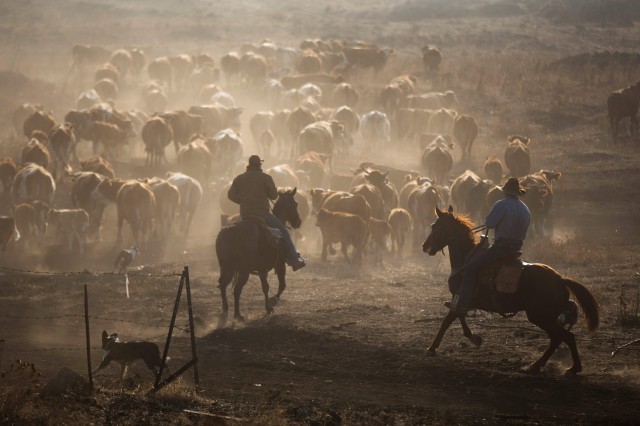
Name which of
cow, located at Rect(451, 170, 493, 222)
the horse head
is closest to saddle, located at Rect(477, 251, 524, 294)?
the horse head

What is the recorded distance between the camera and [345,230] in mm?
21172

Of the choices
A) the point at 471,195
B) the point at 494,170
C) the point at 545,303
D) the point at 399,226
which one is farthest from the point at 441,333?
the point at 494,170

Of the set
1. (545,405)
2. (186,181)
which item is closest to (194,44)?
(186,181)

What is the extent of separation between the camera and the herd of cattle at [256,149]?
23391 mm

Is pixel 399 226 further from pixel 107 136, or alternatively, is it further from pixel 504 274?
pixel 107 136

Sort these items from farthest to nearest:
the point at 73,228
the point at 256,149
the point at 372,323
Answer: the point at 256,149
the point at 73,228
the point at 372,323

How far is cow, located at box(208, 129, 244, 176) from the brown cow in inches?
218

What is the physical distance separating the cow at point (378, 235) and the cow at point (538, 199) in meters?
4.03

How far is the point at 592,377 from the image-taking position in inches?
434

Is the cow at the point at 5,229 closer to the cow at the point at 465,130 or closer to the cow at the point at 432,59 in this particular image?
the cow at the point at 465,130

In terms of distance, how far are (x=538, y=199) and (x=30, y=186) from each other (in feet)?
44.0

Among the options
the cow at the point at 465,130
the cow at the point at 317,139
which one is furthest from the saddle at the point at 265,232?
the cow at the point at 465,130

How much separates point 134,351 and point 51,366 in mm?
1332

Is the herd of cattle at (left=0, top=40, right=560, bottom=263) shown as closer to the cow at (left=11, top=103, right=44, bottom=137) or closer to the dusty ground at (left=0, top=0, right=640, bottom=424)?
the cow at (left=11, top=103, right=44, bottom=137)
